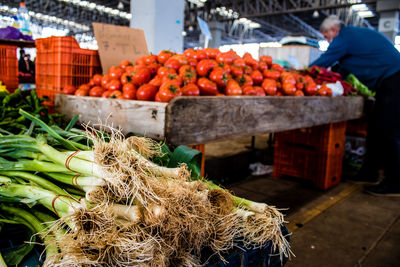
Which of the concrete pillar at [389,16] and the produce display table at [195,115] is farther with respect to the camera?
the concrete pillar at [389,16]

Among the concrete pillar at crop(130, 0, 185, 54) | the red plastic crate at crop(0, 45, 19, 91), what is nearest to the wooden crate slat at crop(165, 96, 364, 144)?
the red plastic crate at crop(0, 45, 19, 91)

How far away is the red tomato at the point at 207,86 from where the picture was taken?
213 centimetres

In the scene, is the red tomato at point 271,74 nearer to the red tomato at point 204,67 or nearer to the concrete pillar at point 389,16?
the red tomato at point 204,67

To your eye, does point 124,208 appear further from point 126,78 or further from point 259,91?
point 259,91

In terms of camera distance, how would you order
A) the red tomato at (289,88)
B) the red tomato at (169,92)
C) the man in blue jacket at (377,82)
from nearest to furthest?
the red tomato at (169,92), the red tomato at (289,88), the man in blue jacket at (377,82)

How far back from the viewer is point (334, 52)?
13.1 ft

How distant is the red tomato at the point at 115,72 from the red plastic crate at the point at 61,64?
1.11 feet

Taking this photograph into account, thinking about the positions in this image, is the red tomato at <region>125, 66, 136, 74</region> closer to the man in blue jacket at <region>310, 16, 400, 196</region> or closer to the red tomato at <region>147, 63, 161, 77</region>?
the red tomato at <region>147, 63, 161, 77</region>

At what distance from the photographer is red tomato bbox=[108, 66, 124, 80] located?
2366 mm

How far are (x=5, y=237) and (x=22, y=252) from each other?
0.20 meters

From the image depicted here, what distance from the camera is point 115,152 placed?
92cm

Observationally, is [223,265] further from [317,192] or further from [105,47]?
[317,192]

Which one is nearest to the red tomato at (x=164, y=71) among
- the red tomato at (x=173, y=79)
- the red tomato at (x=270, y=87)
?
the red tomato at (x=173, y=79)

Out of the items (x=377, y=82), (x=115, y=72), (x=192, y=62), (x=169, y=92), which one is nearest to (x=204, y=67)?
(x=192, y=62)
